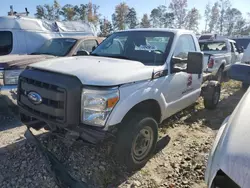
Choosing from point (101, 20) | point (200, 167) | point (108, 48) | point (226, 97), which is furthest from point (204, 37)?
point (101, 20)

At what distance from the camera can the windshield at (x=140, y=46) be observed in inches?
145

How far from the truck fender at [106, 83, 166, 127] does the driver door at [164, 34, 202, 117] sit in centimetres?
45

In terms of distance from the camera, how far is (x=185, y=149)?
3832mm

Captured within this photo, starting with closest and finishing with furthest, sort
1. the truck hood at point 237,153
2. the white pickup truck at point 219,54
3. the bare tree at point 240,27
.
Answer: the truck hood at point 237,153 → the white pickup truck at point 219,54 → the bare tree at point 240,27

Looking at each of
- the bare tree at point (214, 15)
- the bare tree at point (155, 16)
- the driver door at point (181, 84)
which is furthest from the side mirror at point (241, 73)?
the bare tree at point (214, 15)

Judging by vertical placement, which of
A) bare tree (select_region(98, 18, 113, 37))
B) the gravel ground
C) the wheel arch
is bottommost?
the gravel ground

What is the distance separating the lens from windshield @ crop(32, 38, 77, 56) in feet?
20.3

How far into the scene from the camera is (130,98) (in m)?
2.81

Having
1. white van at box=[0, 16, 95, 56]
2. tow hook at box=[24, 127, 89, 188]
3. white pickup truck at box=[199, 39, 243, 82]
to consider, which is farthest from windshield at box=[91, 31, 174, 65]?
white pickup truck at box=[199, 39, 243, 82]

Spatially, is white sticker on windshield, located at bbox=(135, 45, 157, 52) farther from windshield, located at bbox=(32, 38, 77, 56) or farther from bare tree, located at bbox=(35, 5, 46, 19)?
bare tree, located at bbox=(35, 5, 46, 19)

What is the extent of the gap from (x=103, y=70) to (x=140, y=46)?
4.30 ft

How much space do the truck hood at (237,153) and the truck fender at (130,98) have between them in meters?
1.24

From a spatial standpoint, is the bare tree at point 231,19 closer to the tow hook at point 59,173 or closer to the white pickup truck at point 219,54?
the white pickup truck at point 219,54

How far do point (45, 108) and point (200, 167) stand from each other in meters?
2.29
